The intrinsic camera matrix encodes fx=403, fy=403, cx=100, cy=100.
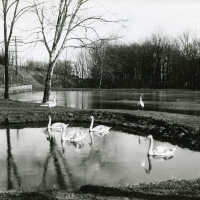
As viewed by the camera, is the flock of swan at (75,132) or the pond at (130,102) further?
the pond at (130,102)

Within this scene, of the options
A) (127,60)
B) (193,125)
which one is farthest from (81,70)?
(193,125)

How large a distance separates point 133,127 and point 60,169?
364 inches

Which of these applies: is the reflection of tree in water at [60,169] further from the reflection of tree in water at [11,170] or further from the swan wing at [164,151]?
the swan wing at [164,151]

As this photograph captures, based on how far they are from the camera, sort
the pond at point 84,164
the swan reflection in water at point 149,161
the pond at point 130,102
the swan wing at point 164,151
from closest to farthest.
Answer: the pond at point 84,164 < the swan reflection in water at point 149,161 < the swan wing at point 164,151 < the pond at point 130,102

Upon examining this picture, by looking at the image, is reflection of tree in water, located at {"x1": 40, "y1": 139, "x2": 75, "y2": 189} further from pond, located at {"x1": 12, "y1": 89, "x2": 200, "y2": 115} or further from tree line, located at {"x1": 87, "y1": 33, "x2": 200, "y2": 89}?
tree line, located at {"x1": 87, "y1": 33, "x2": 200, "y2": 89}

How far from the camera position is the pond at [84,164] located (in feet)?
37.1

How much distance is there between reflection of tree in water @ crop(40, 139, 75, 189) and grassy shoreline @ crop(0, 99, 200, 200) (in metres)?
1.21

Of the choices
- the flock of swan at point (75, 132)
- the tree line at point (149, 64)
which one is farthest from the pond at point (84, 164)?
the tree line at point (149, 64)

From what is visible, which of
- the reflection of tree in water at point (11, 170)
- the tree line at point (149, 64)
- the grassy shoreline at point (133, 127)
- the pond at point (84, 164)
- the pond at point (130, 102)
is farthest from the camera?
the tree line at point (149, 64)

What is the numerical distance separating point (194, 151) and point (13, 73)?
75229 mm

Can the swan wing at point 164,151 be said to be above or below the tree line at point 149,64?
below

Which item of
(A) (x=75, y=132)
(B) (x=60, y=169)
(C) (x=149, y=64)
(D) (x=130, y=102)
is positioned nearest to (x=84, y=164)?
(B) (x=60, y=169)

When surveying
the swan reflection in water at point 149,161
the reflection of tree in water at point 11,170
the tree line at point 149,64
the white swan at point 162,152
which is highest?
the tree line at point 149,64

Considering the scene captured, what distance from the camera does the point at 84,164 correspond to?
1329 centimetres
